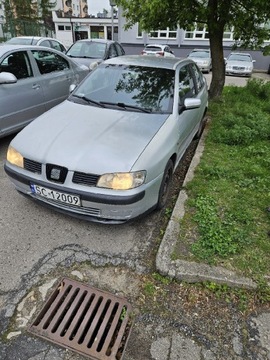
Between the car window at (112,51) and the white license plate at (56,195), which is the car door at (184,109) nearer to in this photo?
the white license plate at (56,195)

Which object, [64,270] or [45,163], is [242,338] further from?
[45,163]

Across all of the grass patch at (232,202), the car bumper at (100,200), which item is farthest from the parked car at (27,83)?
the grass patch at (232,202)

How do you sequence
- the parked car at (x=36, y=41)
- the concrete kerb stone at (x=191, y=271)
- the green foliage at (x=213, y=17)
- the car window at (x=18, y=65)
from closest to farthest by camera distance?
the concrete kerb stone at (x=191, y=271) < the car window at (x=18, y=65) < the green foliage at (x=213, y=17) < the parked car at (x=36, y=41)

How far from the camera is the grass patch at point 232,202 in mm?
2426

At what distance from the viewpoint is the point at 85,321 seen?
197 cm

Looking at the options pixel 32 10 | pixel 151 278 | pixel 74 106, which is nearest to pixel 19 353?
pixel 151 278

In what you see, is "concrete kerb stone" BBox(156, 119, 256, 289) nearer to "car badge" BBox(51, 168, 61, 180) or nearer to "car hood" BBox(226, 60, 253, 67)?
"car badge" BBox(51, 168, 61, 180)

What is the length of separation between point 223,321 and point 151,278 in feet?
2.10

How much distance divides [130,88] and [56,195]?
1.79 m

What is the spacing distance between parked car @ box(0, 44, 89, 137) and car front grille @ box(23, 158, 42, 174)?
1.98 m

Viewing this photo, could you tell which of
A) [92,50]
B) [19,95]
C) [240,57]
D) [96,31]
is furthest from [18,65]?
[96,31]

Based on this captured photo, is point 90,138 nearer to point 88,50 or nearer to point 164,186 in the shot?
point 164,186

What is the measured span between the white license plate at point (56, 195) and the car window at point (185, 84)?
1910 millimetres

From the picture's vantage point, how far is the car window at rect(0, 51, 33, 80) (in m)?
4.29
